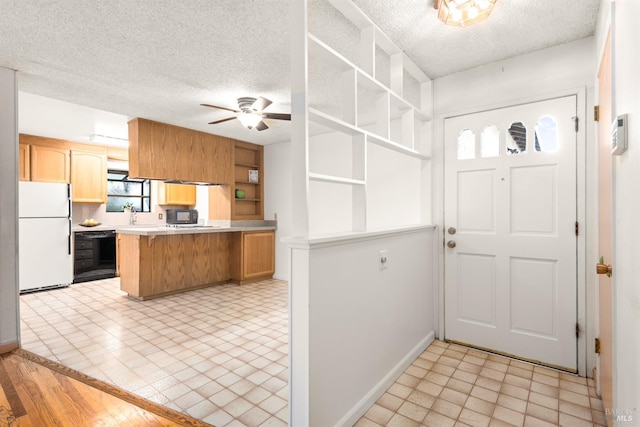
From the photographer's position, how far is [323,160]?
15.4 ft

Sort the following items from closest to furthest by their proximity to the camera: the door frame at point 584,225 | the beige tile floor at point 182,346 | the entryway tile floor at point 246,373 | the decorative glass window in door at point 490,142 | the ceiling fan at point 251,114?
the entryway tile floor at point 246,373
the beige tile floor at point 182,346
the door frame at point 584,225
the decorative glass window in door at point 490,142
the ceiling fan at point 251,114

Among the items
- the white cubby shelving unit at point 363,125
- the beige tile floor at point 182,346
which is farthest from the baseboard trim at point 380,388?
the white cubby shelving unit at point 363,125

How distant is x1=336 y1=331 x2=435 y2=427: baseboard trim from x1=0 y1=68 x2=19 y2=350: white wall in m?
2.92

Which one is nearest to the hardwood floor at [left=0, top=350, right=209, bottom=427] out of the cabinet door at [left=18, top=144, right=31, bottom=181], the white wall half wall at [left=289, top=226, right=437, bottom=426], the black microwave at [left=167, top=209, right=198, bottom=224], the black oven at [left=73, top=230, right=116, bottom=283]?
the white wall half wall at [left=289, top=226, right=437, bottom=426]

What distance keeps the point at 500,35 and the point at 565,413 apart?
8.36 feet

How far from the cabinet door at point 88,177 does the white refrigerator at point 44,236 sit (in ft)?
1.62

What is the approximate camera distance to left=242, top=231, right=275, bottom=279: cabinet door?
17.1 ft

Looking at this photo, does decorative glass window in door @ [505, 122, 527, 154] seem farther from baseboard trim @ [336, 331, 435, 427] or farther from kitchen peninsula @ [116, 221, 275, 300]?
kitchen peninsula @ [116, 221, 275, 300]

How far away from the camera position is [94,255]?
5.43m

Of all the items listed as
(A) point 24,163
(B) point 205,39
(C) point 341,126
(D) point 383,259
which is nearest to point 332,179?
(C) point 341,126

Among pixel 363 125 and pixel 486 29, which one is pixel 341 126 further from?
pixel 363 125

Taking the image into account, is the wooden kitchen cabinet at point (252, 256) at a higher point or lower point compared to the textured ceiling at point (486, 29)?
lower

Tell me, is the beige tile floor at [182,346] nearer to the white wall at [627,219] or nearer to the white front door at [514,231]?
the white wall at [627,219]

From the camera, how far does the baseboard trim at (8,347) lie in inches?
101
